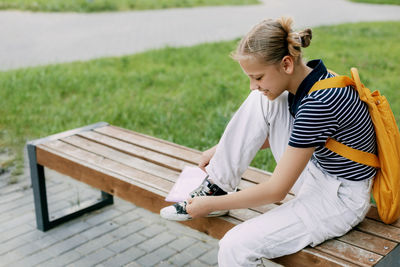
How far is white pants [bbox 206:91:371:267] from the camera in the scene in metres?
1.86

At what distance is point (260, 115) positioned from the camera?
82.4 inches

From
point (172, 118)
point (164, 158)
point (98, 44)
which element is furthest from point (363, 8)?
point (164, 158)

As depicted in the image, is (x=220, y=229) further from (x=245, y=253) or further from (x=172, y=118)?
(x=172, y=118)

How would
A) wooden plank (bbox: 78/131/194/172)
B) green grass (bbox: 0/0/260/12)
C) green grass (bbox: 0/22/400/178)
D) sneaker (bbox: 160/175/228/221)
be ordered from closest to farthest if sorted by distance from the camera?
1. sneaker (bbox: 160/175/228/221)
2. wooden plank (bbox: 78/131/194/172)
3. green grass (bbox: 0/22/400/178)
4. green grass (bbox: 0/0/260/12)

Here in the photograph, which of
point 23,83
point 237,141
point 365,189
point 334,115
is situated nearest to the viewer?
point 334,115

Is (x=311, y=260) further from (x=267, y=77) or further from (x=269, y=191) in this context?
(x=267, y=77)

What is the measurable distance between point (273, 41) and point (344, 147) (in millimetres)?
489

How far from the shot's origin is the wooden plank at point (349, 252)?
1.78 m

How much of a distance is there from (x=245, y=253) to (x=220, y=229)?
1.02 ft

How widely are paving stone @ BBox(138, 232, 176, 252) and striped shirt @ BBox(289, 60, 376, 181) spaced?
1.35 meters

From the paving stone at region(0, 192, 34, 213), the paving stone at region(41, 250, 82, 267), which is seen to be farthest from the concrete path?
the paving stone at region(41, 250, 82, 267)

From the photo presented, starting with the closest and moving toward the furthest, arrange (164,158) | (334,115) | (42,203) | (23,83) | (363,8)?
(334,115) → (164,158) → (42,203) → (23,83) → (363,8)

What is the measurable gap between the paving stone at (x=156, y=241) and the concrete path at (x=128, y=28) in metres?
4.79

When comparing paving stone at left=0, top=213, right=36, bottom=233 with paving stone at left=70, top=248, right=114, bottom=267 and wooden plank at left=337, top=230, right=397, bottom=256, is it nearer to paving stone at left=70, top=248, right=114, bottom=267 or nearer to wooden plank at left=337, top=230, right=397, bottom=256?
paving stone at left=70, top=248, right=114, bottom=267
